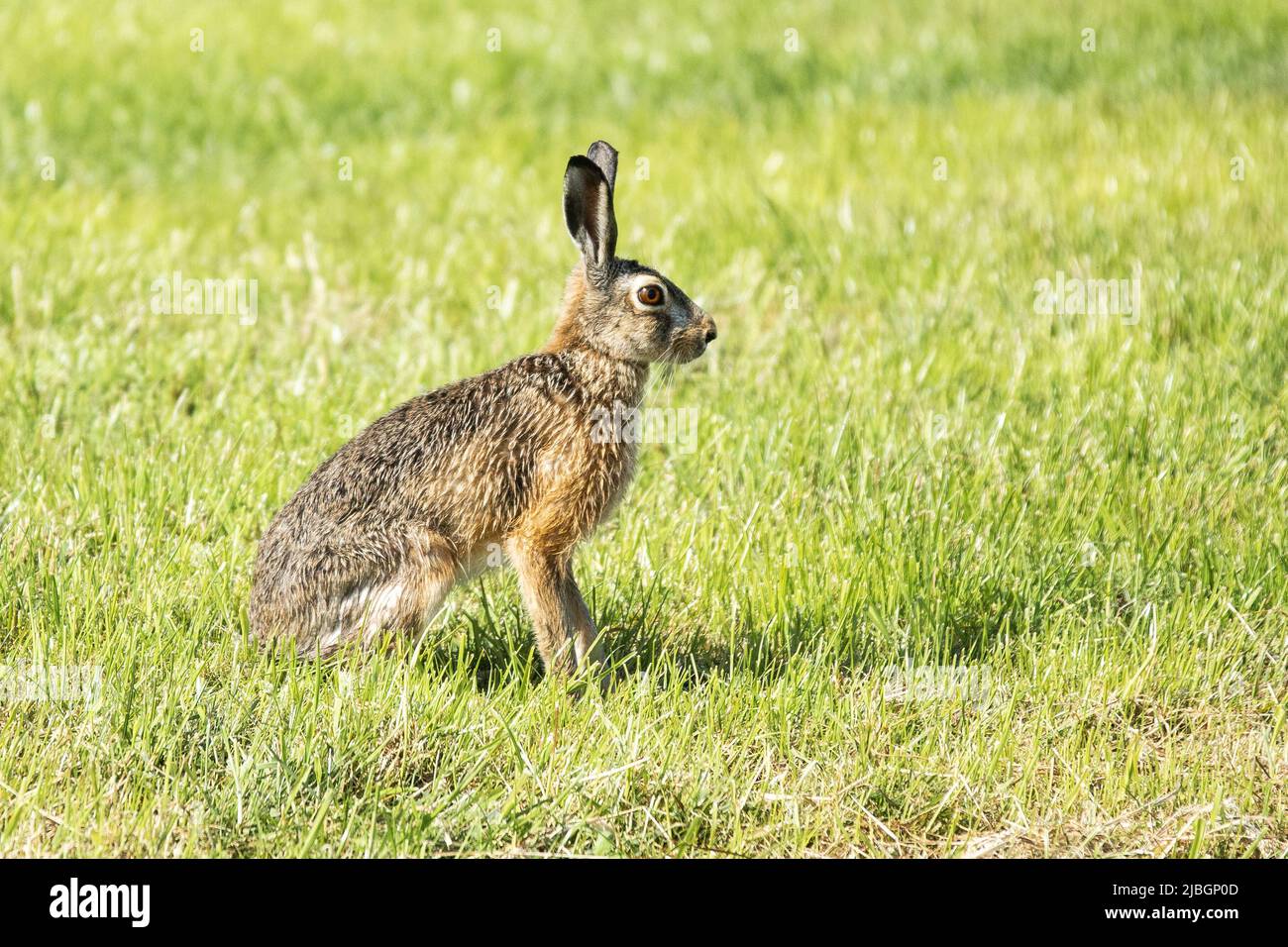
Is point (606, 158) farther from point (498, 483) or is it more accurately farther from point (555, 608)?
point (555, 608)

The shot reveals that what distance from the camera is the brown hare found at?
204 inches

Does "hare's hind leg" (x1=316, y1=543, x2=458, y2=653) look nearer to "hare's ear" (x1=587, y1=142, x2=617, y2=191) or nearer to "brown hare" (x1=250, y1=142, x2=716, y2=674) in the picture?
"brown hare" (x1=250, y1=142, x2=716, y2=674)

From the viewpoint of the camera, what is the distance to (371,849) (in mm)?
4348

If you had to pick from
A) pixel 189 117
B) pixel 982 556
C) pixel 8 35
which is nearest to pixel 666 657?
pixel 982 556

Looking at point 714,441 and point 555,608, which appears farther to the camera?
point 714,441

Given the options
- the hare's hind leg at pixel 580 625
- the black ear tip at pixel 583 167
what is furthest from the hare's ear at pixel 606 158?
the hare's hind leg at pixel 580 625

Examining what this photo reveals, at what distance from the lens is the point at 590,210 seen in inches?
218

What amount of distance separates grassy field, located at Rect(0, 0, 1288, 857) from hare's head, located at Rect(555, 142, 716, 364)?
2.94 ft

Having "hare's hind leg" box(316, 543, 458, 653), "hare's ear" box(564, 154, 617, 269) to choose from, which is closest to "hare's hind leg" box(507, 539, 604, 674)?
"hare's hind leg" box(316, 543, 458, 653)

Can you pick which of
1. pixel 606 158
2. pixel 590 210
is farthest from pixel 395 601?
pixel 606 158

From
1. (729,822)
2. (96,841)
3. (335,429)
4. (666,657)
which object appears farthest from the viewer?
(335,429)

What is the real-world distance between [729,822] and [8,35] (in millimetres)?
11743

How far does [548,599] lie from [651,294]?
3.83 feet

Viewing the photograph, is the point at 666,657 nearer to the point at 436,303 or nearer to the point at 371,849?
the point at 371,849
